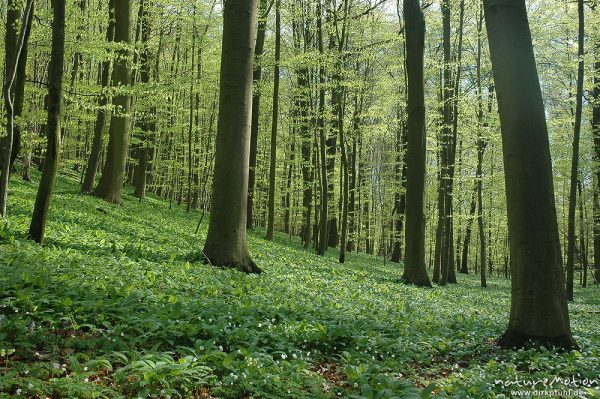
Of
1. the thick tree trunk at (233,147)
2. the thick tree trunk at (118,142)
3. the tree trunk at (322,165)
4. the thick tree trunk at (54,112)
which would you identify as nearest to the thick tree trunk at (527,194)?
the thick tree trunk at (233,147)

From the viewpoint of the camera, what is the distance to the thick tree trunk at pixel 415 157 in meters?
12.8

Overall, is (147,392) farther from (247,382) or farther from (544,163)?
(544,163)

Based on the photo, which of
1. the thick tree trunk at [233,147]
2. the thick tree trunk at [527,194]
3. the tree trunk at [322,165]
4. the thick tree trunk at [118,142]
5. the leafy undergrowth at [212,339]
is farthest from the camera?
the tree trunk at [322,165]

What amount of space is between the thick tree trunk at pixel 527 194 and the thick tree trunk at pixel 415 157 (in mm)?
7268

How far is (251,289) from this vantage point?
21.8 feet

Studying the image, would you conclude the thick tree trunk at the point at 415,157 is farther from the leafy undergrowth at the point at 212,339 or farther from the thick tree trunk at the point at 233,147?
the thick tree trunk at the point at 233,147

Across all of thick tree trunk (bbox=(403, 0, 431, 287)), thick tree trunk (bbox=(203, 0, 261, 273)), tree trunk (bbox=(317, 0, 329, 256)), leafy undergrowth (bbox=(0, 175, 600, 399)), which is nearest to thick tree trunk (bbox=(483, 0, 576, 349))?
leafy undergrowth (bbox=(0, 175, 600, 399))

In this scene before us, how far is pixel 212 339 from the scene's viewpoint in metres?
4.07

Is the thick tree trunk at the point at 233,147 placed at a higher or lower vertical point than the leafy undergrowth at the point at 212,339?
higher

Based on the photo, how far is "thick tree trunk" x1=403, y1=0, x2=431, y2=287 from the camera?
42.1ft

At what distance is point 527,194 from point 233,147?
204 inches

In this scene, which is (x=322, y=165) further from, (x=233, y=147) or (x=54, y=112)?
(x=54, y=112)

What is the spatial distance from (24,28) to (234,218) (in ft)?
16.7

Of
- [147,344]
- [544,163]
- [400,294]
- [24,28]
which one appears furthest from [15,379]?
[400,294]
